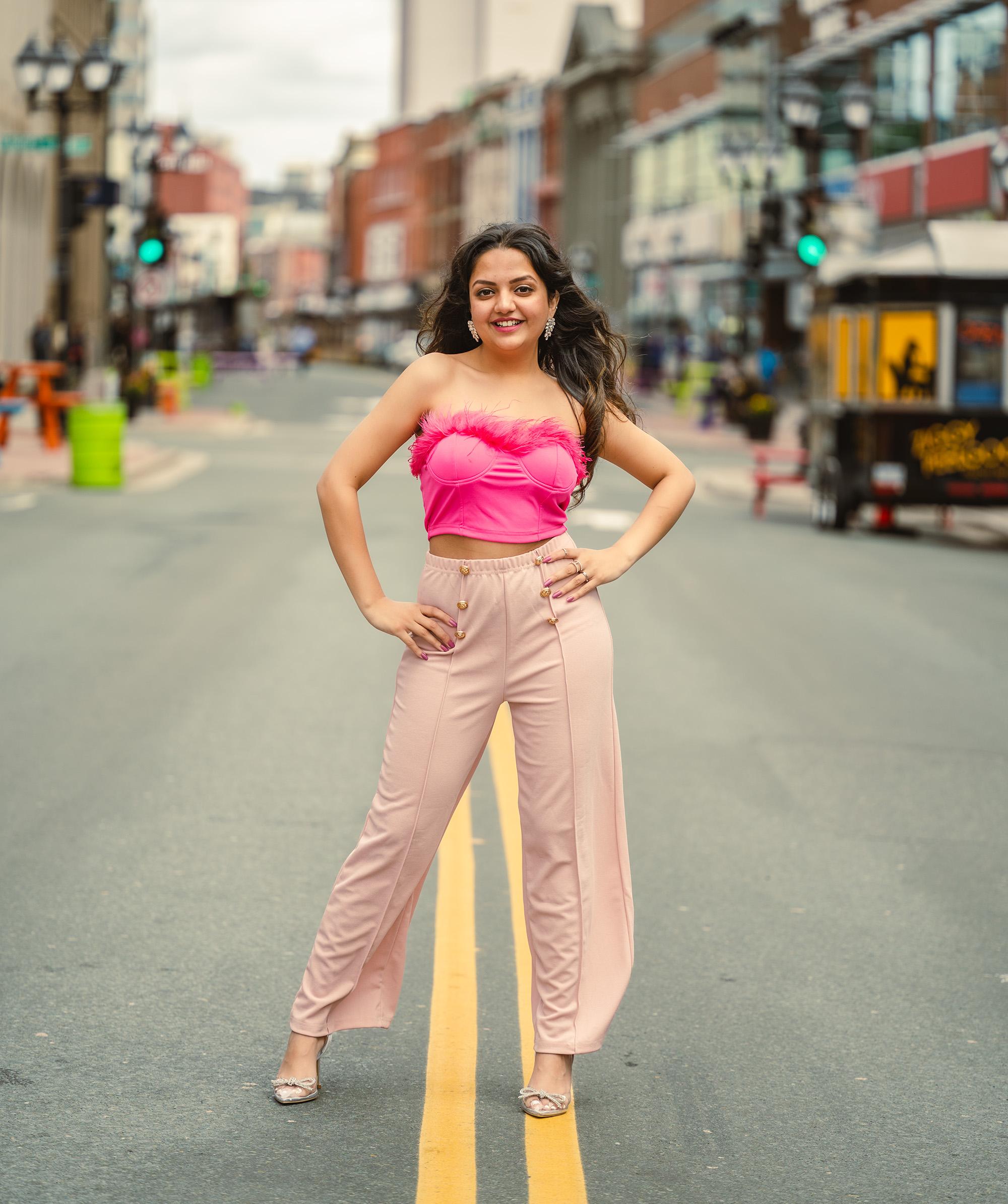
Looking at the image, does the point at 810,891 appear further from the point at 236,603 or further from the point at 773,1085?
the point at 236,603

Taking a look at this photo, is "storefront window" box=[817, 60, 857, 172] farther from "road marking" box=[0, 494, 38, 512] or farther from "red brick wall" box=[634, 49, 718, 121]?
"road marking" box=[0, 494, 38, 512]

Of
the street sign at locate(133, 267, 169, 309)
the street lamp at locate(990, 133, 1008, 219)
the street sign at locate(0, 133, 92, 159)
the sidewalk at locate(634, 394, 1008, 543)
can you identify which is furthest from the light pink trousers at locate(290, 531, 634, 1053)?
the street sign at locate(133, 267, 169, 309)

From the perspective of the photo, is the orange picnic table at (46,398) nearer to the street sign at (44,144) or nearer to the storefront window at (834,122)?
the street sign at (44,144)

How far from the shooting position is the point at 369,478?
13.3 feet

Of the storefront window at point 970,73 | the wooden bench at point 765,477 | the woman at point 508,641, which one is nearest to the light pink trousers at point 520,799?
the woman at point 508,641

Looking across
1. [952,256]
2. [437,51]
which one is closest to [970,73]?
[952,256]

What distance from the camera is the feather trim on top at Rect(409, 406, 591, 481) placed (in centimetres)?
396

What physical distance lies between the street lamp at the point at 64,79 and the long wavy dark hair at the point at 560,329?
2472cm

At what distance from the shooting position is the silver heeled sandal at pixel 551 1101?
4086 mm

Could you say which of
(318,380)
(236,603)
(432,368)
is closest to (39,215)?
(318,380)

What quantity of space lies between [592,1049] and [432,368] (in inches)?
59.7

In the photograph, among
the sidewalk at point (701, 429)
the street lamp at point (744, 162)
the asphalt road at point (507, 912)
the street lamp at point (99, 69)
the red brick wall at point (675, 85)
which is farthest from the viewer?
the red brick wall at point (675, 85)

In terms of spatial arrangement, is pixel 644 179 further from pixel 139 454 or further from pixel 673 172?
pixel 139 454

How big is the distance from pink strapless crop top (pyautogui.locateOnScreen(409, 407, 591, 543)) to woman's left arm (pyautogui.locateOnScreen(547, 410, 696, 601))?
0.15m
